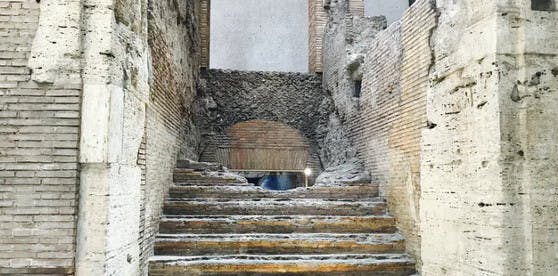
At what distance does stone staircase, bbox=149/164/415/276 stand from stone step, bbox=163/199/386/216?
0.01 meters

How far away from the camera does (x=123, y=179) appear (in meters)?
3.75

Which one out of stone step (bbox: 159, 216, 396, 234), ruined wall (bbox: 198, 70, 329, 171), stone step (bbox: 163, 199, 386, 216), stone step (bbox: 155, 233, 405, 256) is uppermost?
ruined wall (bbox: 198, 70, 329, 171)

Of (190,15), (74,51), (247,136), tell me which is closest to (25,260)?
(74,51)

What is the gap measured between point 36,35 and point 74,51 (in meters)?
0.29

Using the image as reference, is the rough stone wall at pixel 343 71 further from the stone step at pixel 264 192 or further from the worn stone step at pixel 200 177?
the worn stone step at pixel 200 177

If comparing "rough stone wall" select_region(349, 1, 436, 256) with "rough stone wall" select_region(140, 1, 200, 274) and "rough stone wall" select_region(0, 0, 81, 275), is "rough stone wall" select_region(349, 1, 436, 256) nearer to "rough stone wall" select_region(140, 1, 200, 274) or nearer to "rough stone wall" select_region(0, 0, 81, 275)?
"rough stone wall" select_region(140, 1, 200, 274)

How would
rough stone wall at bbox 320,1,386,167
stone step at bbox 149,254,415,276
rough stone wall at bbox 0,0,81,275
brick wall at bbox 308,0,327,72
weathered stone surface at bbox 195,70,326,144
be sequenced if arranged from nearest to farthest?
rough stone wall at bbox 0,0,81,275
stone step at bbox 149,254,415,276
rough stone wall at bbox 320,1,386,167
weathered stone surface at bbox 195,70,326,144
brick wall at bbox 308,0,327,72

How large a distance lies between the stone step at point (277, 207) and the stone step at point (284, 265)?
883 millimetres

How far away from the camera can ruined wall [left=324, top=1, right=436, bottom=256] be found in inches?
199

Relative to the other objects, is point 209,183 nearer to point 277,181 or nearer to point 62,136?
point 62,136

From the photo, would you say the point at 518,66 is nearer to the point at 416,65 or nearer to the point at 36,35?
the point at 416,65

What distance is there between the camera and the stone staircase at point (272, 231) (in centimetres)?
495

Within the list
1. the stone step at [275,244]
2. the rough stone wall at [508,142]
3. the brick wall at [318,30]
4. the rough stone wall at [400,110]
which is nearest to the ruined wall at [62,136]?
the stone step at [275,244]

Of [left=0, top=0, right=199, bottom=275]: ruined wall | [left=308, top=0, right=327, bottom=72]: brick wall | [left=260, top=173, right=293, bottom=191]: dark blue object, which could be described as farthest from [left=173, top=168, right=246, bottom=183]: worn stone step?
[left=260, top=173, right=293, bottom=191]: dark blue object
